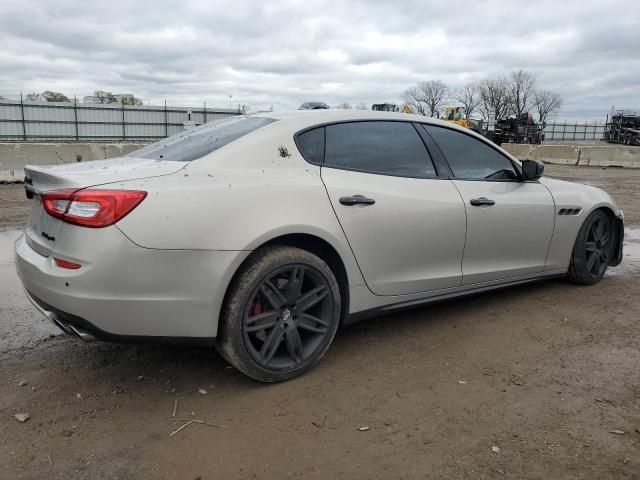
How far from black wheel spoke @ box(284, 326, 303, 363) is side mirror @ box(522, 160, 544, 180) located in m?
2.36

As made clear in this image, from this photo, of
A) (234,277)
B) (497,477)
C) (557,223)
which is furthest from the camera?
(557,223)

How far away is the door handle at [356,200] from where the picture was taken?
3178mm

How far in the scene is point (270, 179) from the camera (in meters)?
2.98

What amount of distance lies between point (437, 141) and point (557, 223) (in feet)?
4.50

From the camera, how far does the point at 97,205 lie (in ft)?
8.34

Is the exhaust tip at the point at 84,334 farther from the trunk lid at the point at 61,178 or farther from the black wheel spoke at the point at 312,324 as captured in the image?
the black wheel spoke at the point at 312,324

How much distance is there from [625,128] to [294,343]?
42.1m

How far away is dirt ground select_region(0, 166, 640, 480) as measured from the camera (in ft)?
7.73

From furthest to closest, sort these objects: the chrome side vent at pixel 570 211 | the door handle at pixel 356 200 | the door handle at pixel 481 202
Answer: the chrome side vent at pixel 570 211
the door handle at pixel 481 202
the door handle at pixel 356 200

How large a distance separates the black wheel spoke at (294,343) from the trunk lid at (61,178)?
108 cm

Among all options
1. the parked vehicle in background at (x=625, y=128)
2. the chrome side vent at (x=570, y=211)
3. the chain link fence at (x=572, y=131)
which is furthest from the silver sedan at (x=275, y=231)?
the chain link fence at (x=572, y=131)

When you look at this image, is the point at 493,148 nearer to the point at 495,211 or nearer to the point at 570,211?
the point at 495,211

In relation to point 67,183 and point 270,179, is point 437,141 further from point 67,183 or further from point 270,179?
point 67,183

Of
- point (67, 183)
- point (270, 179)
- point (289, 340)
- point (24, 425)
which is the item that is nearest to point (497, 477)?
point (289, 340)
